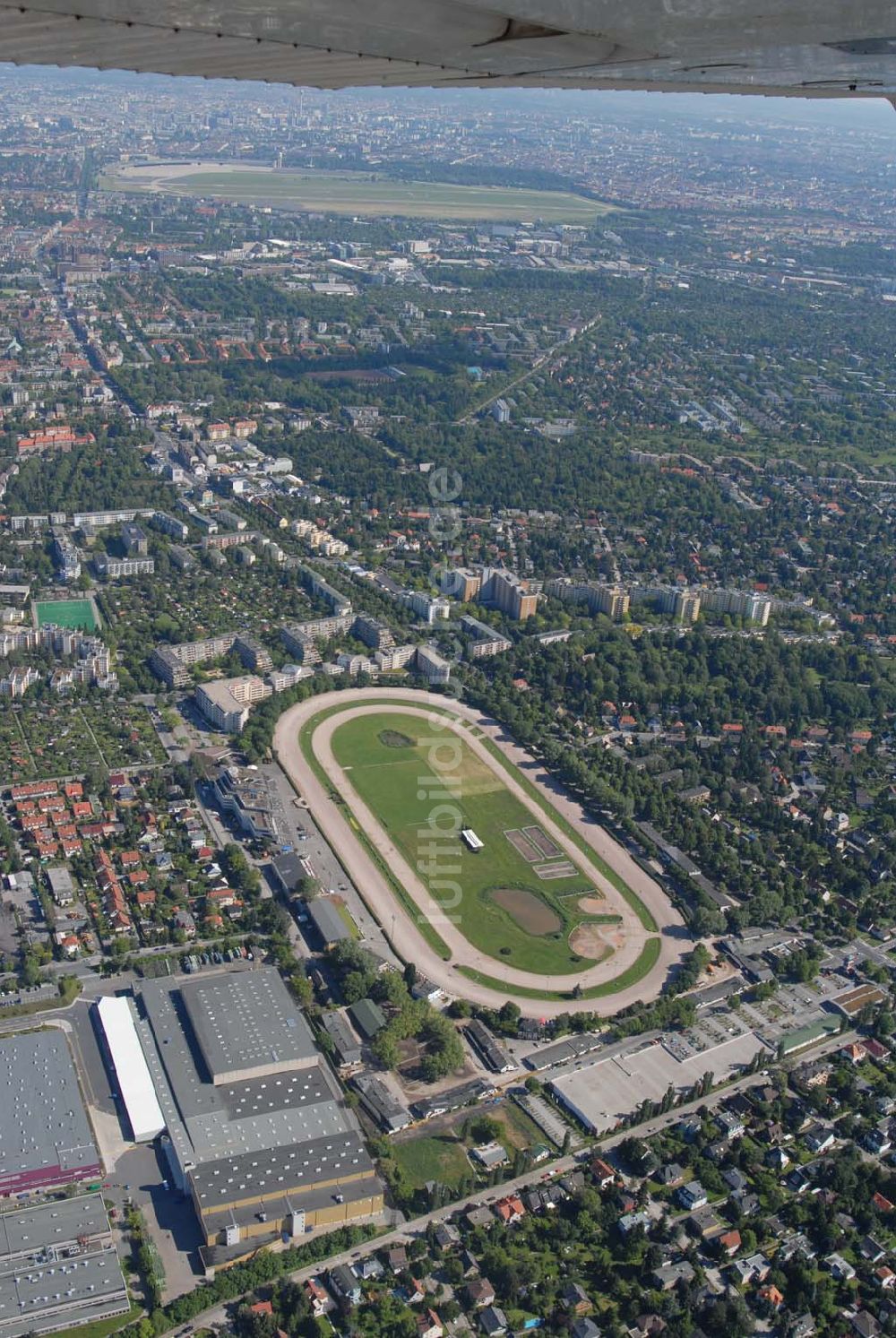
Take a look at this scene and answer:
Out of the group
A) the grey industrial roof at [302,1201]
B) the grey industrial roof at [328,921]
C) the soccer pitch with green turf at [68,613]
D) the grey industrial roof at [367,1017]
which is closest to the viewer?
the grey industrial roof at [302,1201]

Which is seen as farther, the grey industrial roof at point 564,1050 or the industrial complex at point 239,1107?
the grey industrial roof at point 564,1050

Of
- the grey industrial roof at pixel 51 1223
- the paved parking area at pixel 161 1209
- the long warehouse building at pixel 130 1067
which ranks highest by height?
the grey industrial roof at pixel 51 1223

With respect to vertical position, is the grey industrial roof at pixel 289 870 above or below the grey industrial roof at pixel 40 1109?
below

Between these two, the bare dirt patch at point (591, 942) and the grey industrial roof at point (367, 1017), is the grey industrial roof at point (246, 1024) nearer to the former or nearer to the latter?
the grey industrial roof at point (367, 1017)

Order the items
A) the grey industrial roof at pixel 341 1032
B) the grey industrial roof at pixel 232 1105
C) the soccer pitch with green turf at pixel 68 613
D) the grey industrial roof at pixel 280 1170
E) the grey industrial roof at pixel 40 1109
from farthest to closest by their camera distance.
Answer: the soccer pitch with green turf at pixel 68 613 < the grey industrial roof at pixel 341 1032 < the grey industrial roof at pixel 232 1105 < the grey industrial roof at pixel 40 1109 < the grey industrial roof at pixel 280 1170

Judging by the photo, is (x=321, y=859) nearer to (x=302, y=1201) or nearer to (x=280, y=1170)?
(x=280, y=1170)

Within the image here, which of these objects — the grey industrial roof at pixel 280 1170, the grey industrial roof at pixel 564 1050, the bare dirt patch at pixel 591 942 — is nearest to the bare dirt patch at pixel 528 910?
the bare dirt patch at pixel 591 942
